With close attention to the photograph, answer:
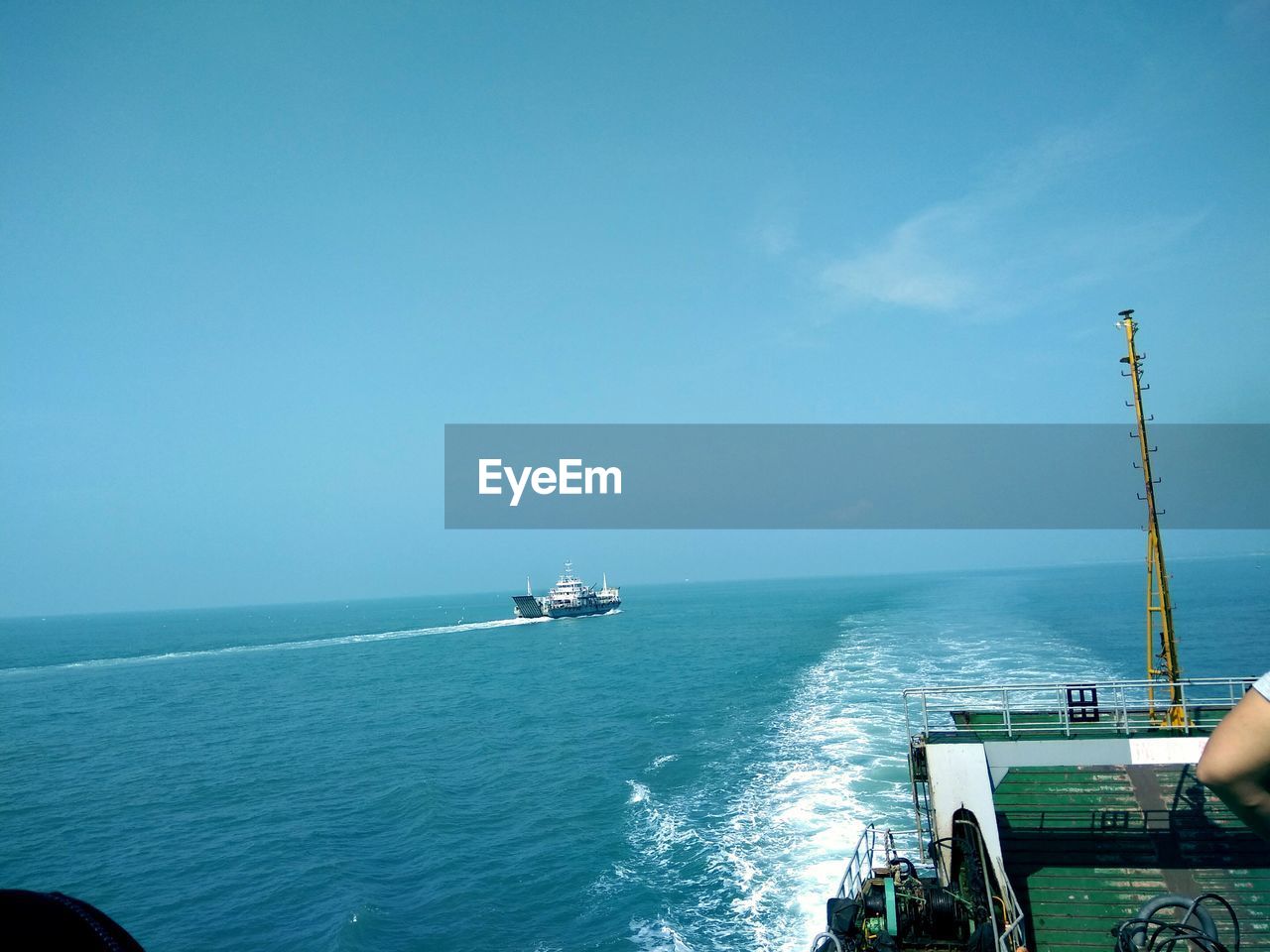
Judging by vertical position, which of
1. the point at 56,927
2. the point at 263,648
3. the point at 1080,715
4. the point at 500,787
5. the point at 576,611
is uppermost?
the point at 56,927

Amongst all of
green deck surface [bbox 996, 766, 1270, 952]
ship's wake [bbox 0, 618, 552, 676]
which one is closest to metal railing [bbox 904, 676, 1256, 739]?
green deck surface [bbox 996, 766, 1270, 952]

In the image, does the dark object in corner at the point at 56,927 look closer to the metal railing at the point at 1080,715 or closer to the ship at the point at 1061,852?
the ship at the point at 1061,852

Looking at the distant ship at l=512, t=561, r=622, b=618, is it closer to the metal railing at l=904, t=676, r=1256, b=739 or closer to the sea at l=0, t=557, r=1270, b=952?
the sea at l=0, t=557, r=1270, b=952

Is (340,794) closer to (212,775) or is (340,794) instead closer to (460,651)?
(212,775)

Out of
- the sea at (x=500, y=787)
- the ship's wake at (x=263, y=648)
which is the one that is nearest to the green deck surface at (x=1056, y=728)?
the sea at (x=500, y=787)

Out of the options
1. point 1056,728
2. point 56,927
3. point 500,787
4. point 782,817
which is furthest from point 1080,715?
point 500,787

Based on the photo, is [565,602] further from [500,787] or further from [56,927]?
[56,927]

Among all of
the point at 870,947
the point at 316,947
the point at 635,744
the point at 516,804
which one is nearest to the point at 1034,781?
the point at 870,947
